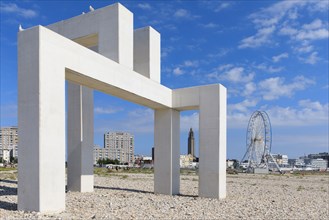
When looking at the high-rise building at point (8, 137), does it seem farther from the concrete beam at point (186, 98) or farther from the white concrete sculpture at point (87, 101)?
the concrete beam at point (186, 98)

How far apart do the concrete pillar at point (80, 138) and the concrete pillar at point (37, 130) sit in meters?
6.63

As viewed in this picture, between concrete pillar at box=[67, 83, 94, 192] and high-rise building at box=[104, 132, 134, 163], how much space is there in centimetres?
15479

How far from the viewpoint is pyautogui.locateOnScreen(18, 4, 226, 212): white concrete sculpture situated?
939 centimetres

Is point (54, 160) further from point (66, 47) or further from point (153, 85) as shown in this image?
point (153, 85)

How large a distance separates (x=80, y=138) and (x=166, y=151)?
14.0 feet

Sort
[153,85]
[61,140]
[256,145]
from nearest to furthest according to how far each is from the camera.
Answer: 1. [61,140]
2. [153,85]
3. [256,145]

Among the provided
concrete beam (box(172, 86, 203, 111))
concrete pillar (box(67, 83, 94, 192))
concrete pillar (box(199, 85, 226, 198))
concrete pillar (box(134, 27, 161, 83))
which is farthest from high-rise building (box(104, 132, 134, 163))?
concrete pillar (box(199, 85, 226, 198))

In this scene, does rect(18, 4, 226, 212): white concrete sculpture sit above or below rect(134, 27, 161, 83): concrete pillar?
below

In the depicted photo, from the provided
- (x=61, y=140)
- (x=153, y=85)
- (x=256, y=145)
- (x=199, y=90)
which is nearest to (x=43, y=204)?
(x=61, y=140)

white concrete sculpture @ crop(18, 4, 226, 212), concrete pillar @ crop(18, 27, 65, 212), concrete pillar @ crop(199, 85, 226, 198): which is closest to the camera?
concrete pillar @ crop(18, 27, 65, 212)

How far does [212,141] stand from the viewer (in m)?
15.3

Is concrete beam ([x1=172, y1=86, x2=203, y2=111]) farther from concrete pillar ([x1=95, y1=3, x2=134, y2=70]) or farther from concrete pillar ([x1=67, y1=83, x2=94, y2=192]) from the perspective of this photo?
concrete pillar ([x1=67, y1=83, x2=94, y2=192])

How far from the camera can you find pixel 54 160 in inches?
380

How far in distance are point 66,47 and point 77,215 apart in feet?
16.5
